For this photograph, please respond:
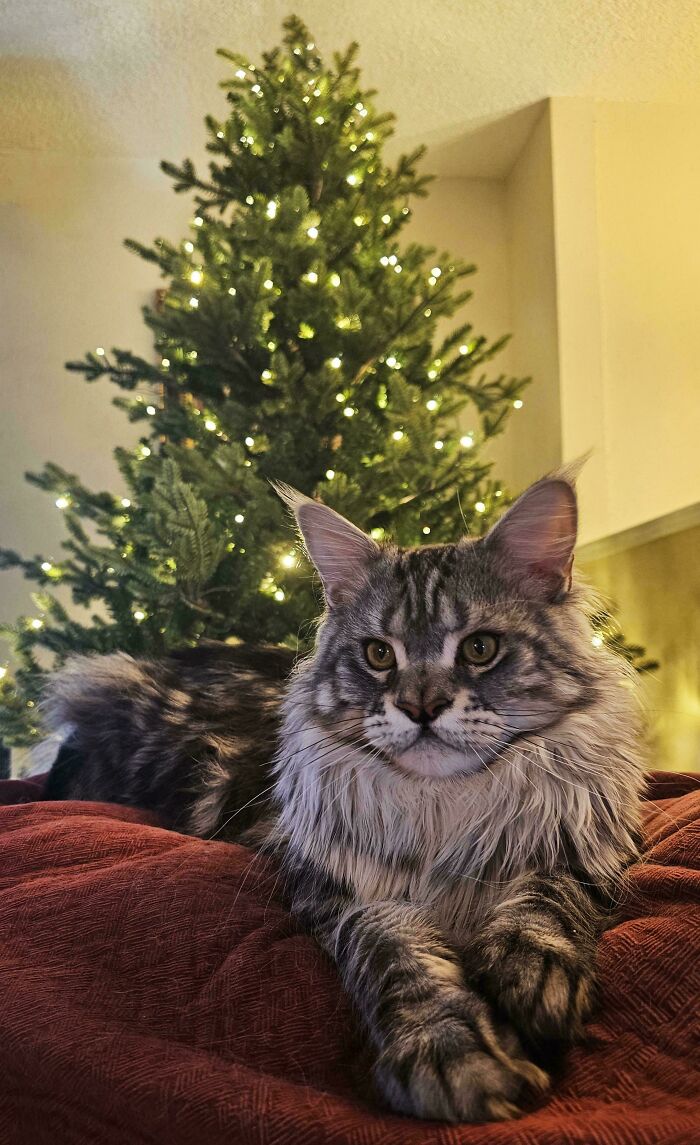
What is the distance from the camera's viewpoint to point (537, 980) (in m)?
0.79

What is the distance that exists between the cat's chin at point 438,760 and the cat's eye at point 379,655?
14 centimetres

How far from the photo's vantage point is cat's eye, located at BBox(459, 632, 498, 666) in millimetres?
1088

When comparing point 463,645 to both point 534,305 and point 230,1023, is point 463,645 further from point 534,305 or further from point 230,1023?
point 534,305

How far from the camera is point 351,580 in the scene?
→ 1317 millimetres

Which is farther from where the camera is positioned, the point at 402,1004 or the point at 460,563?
the point at 460,563

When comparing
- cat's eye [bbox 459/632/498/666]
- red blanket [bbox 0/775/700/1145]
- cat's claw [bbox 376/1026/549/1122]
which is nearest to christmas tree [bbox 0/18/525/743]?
cat's eye [bbox 459/632/498/666]

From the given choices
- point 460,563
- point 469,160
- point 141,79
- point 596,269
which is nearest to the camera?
point 460,563

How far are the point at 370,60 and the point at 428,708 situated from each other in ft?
11.8

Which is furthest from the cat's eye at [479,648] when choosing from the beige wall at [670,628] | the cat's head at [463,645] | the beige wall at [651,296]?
A: the beige wall at [651,296]

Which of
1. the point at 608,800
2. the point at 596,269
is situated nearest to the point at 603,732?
the point at 608,800

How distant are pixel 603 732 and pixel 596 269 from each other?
346 cm

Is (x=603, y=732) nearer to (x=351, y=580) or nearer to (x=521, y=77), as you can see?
(x=351, y=580)

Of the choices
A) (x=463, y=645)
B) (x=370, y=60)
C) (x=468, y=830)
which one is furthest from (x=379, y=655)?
(x=370, y=60)

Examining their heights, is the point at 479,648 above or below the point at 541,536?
below
